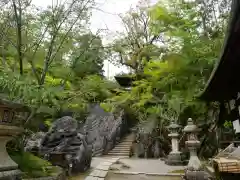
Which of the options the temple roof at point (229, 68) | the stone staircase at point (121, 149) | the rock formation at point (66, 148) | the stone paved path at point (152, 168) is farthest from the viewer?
the stone staircase at point (121, 149)

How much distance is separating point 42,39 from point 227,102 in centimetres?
560

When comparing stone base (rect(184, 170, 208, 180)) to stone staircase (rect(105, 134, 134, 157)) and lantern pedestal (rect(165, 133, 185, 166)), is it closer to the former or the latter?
lantern pedestal (rect(165, 133, 185, 166))

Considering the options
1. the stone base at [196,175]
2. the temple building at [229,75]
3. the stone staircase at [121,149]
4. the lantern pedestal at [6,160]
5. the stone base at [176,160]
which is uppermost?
the temple building at [229,75]

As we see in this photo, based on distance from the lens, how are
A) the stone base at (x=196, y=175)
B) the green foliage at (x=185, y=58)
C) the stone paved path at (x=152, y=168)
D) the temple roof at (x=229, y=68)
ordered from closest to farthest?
the temple roof at (x=229, y=68), the stone base at (x=196, y=175), the stone paved path at (x=152, y=168), the green foliage at (x=185, y=58)

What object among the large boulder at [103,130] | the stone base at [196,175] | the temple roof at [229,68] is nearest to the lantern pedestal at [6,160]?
the temple roof at [229,68]

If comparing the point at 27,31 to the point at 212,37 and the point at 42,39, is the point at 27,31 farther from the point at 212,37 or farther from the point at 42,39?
the point at 212,37

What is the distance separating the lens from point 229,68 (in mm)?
3984

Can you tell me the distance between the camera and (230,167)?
14.6ft

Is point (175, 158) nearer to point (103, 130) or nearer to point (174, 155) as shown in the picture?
point (174, 155)

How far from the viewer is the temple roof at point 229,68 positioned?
104 inches

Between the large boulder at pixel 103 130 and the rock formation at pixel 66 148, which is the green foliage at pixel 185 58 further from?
the rock formation at pixel 66 148

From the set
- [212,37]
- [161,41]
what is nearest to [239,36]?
[212,37]

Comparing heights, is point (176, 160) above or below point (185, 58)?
below

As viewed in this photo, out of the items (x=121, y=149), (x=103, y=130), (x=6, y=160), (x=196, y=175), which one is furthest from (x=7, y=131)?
(x=103, y=130)
